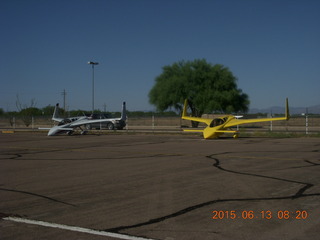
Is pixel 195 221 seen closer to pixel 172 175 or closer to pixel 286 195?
pixel 286 195

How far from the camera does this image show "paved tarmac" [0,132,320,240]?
5502 mm

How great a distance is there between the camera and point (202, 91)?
5050 cm

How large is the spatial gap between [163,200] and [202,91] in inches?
1726

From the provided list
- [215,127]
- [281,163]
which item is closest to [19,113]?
[215,127]

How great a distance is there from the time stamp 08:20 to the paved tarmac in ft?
0.05

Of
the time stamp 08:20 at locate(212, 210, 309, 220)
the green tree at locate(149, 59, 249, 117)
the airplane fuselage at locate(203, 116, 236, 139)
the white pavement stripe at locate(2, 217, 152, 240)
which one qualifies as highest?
the green tree at locate(149, 59, 249, 117)

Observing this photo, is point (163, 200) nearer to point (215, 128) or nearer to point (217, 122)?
point (215, 128)

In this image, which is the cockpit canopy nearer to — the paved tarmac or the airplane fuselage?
the airplane fuselage

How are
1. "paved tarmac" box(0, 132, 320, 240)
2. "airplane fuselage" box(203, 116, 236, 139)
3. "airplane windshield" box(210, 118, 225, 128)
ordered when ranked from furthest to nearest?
"airplane windshield" box(210, 118, 225, 128)
"airplane fuselage" box(203, 116, 236, 139)
"paved tarmac" box(0, 132, 320, 240)

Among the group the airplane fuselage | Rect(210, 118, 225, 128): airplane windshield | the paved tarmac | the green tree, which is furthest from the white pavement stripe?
the green tree

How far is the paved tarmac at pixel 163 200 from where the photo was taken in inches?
217

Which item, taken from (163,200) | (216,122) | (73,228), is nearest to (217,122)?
(216,122)

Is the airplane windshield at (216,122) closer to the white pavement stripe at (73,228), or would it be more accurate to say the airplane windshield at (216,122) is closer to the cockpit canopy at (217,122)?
the cockpit canopy at (217,122)

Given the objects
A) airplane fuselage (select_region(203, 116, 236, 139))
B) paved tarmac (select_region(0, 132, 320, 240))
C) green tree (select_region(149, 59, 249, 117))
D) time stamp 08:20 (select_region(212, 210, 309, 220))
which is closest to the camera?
paved tarmac (select_region(0, 132, 320, 240))
